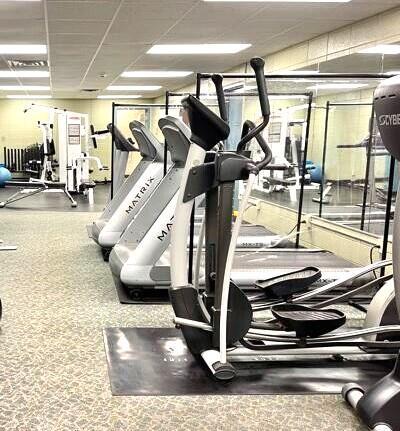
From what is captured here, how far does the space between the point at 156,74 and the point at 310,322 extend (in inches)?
365

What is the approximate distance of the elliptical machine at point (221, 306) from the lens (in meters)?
2.58

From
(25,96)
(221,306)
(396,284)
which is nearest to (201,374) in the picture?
(221,306)

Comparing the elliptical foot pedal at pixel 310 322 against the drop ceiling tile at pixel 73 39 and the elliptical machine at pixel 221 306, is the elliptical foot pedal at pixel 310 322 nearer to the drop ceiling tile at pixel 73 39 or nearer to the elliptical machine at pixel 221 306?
the elliptical machine at pixel 221 306

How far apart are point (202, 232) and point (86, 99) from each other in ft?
49.7

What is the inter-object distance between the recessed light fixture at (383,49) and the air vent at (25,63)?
19.0ft

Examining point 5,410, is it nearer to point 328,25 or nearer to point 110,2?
point 110,2

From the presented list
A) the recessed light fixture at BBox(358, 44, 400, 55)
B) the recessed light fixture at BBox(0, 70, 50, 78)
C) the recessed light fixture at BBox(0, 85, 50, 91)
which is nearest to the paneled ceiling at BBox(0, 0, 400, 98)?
the recessed light fixture at BBox(358, 44, 400, 55)

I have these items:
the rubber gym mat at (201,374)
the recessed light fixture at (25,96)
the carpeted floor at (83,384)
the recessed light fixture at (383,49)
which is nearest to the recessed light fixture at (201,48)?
the recessed light fixture at (383,49)

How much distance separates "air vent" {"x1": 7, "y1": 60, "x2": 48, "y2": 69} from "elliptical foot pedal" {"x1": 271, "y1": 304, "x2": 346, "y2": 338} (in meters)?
7.82

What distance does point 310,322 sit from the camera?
2680 millimetres

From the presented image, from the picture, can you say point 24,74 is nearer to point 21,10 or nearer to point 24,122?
point 21,10

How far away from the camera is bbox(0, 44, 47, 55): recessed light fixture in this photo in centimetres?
760

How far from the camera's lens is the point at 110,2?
5105mm

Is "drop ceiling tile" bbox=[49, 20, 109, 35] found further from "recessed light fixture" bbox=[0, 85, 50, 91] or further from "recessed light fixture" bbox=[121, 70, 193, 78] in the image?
"recessed light fixture" bbox=[0, 85, 50, 91]
